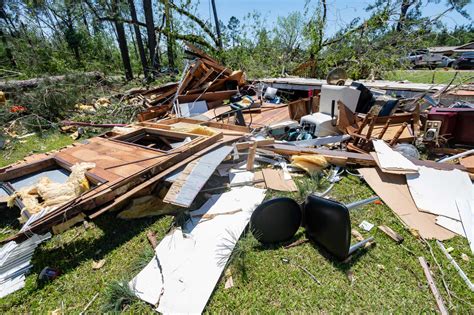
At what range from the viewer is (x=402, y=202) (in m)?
2.77

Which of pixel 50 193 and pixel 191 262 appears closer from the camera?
pixel 191 262

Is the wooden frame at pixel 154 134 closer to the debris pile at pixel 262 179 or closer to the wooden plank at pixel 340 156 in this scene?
the debris pile at pixel 262 179

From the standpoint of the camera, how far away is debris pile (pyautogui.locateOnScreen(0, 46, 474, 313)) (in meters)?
2.08

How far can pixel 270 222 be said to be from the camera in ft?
7.12

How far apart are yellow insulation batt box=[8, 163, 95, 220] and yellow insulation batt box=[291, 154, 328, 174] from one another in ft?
9.37

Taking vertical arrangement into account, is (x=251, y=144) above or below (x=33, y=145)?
above

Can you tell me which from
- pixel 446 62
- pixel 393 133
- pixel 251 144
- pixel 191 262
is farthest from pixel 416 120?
pixel 446 62

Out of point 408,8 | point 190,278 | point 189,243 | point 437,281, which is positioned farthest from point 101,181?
point 408,8

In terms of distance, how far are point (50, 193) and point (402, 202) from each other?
3.96 m

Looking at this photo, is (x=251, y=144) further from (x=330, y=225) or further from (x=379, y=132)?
(x=379, y=132)

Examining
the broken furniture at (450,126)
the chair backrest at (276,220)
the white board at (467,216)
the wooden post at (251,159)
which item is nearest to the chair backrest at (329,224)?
the chair backrest at (276,220)

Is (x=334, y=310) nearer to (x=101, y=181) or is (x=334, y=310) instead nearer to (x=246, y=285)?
(x=246, y=285)

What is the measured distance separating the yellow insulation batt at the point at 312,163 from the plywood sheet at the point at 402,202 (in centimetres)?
55

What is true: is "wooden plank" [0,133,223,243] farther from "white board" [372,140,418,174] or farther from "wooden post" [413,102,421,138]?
"wooden post" [413,102,421,138]
